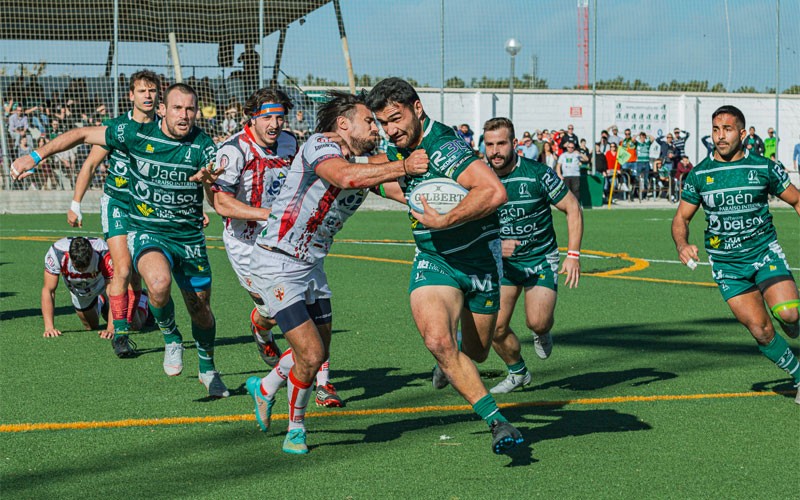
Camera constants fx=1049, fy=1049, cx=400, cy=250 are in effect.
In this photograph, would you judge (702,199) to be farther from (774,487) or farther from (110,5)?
(110,5)

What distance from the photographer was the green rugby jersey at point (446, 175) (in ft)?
19.0

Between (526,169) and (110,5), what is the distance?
70.1 ft

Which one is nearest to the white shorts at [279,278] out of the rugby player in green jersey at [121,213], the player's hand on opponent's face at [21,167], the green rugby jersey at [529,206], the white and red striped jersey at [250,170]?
the white and red striped jersey at [250,170]

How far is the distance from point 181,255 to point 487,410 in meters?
3.12

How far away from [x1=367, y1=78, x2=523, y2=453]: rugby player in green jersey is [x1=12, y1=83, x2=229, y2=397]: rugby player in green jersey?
6.87 ft

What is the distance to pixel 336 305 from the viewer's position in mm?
11883

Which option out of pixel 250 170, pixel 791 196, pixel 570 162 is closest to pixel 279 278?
pixel 250 170

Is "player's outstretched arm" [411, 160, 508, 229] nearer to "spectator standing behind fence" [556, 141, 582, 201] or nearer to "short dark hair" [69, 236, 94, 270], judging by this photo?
"short dark hair" [69, 236, 94, 270]

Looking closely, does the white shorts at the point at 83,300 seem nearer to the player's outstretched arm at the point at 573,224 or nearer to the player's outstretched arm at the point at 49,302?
the player's outstretched arm at the point at 49,302

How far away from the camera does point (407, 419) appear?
21.8 feet

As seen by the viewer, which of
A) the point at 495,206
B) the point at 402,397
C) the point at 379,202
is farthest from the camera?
the point at 379,202

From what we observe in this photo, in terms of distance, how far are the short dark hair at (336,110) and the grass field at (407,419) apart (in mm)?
1843

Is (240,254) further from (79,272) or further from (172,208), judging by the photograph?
(79,272)

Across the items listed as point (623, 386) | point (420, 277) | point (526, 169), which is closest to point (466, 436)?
point (420, 277)
